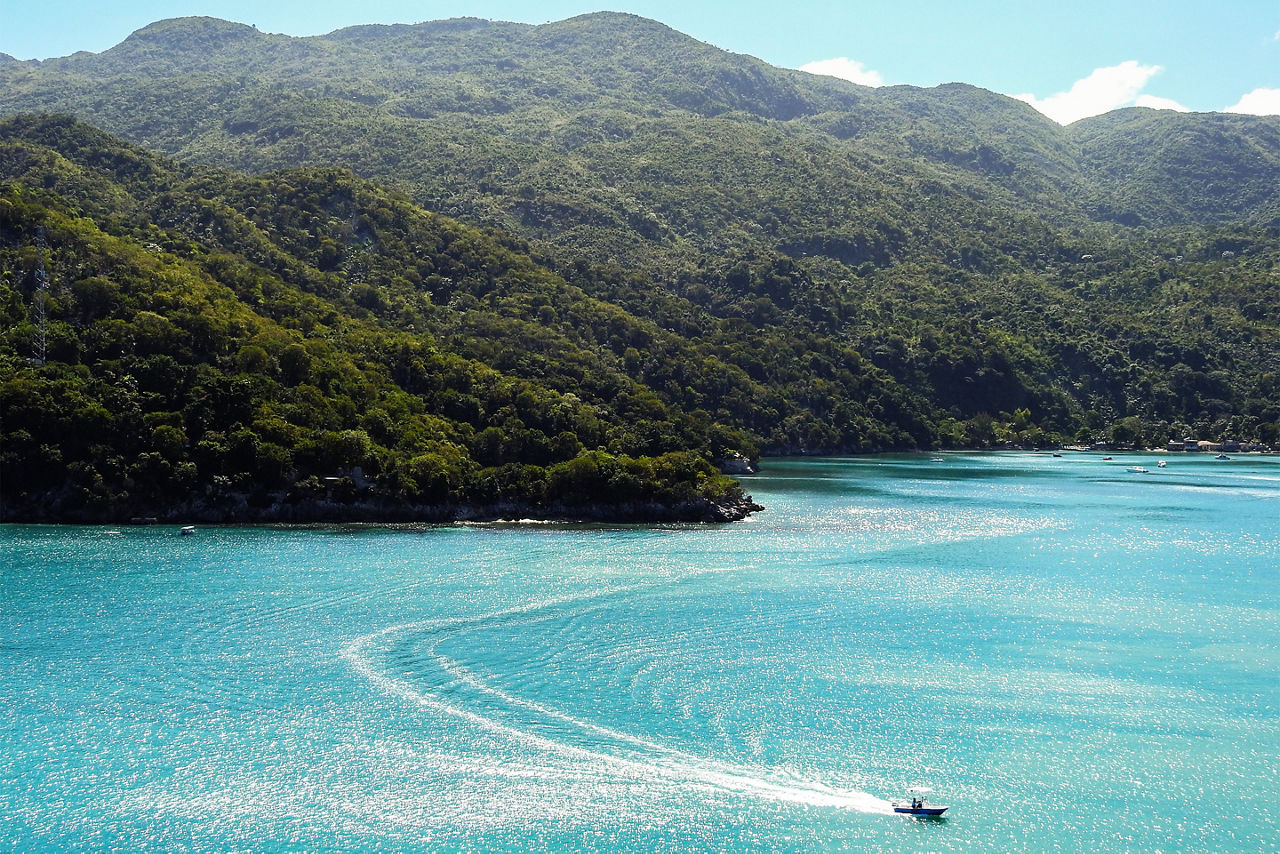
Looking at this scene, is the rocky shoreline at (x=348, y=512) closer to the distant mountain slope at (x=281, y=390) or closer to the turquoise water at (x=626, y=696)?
the distant mountain slope at (x=281, y=390)

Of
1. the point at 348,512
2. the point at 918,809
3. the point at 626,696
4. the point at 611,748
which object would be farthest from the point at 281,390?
the point at 918,809

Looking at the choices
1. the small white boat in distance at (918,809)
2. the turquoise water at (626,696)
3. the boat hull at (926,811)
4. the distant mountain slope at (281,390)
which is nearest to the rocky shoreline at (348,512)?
the distant mountain slope at (281,390)

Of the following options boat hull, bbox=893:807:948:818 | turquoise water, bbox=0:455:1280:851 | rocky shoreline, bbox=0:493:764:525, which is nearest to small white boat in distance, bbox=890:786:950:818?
boat hull, bbox=893:807:948:818

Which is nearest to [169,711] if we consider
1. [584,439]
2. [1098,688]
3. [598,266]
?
[1098,688]

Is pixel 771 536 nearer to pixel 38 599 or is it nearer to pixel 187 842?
pixel 38 599

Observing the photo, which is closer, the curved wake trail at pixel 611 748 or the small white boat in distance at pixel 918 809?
the small white boat in distance at pixel 918 809

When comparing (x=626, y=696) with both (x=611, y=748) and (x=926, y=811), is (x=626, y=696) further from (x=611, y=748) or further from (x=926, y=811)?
(x=926, y=811)
